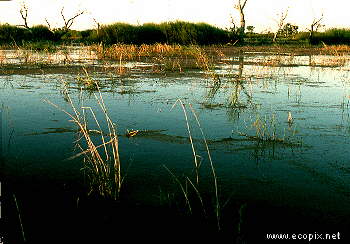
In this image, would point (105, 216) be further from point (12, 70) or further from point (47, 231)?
point (12, 70)

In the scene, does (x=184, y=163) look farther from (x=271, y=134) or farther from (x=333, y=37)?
(x=333, y=37)

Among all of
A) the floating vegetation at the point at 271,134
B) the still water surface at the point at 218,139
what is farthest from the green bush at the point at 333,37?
the floating vegetation at the point at 271,134

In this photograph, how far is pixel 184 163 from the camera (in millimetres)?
2301

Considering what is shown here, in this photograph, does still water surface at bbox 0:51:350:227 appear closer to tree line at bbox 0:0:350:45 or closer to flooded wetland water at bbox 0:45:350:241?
flooded wetland water at bbox 0:45:350:241

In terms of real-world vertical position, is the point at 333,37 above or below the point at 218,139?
above

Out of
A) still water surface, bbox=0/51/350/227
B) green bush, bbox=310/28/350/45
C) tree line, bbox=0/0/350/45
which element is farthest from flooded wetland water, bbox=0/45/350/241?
green bush, bbox=310/28/350/45

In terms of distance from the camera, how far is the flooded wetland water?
1670 mm

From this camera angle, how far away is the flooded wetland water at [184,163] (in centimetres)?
167

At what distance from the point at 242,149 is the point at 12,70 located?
6025mm

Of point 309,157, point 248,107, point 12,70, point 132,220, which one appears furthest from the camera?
point 12,70

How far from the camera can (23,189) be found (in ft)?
6.41

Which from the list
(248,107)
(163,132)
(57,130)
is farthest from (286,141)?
(57,130)

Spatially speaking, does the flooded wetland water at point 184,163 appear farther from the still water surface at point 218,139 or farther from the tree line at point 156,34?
the tree line at point 156,34

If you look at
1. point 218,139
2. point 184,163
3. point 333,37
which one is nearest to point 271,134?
point 218,139
